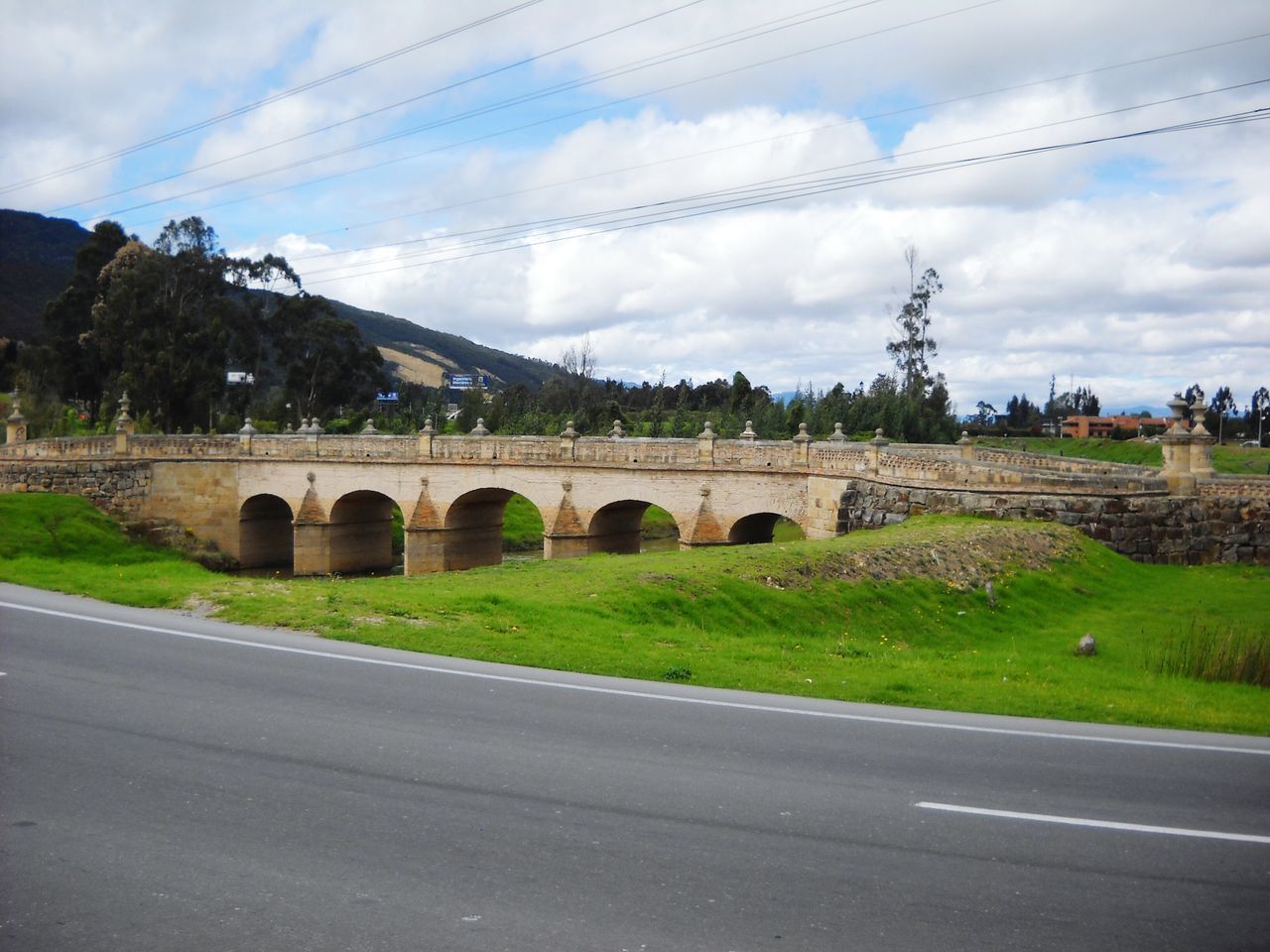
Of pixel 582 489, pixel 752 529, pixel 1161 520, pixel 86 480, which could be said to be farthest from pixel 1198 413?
pixel 86 480

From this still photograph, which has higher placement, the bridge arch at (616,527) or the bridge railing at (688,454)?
the bridge railing at (688,454)

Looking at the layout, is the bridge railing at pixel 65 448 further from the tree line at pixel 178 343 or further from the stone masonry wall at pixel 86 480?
the tree line at pixel 178 343

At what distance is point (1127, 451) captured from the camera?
52.3 meters

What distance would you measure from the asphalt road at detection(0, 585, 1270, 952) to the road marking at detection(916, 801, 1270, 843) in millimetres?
32

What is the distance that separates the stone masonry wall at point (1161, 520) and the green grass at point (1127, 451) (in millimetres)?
12343

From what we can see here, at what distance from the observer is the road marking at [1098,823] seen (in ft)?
20.5

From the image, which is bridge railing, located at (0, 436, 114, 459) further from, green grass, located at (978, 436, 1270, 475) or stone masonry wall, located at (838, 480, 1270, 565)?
green grass, located at (978, 436, 1270, 475)

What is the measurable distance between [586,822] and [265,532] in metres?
41.6

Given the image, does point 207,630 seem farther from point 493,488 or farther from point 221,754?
point 493,488

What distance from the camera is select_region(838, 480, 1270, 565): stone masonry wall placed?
24.8m

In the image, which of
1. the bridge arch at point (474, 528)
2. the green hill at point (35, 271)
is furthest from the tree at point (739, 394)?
the green hill at point (35, 271)

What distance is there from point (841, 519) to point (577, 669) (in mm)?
18912

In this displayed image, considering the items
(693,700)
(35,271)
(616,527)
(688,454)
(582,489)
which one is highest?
(35,271)

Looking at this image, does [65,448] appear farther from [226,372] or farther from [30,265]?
[30,265]
